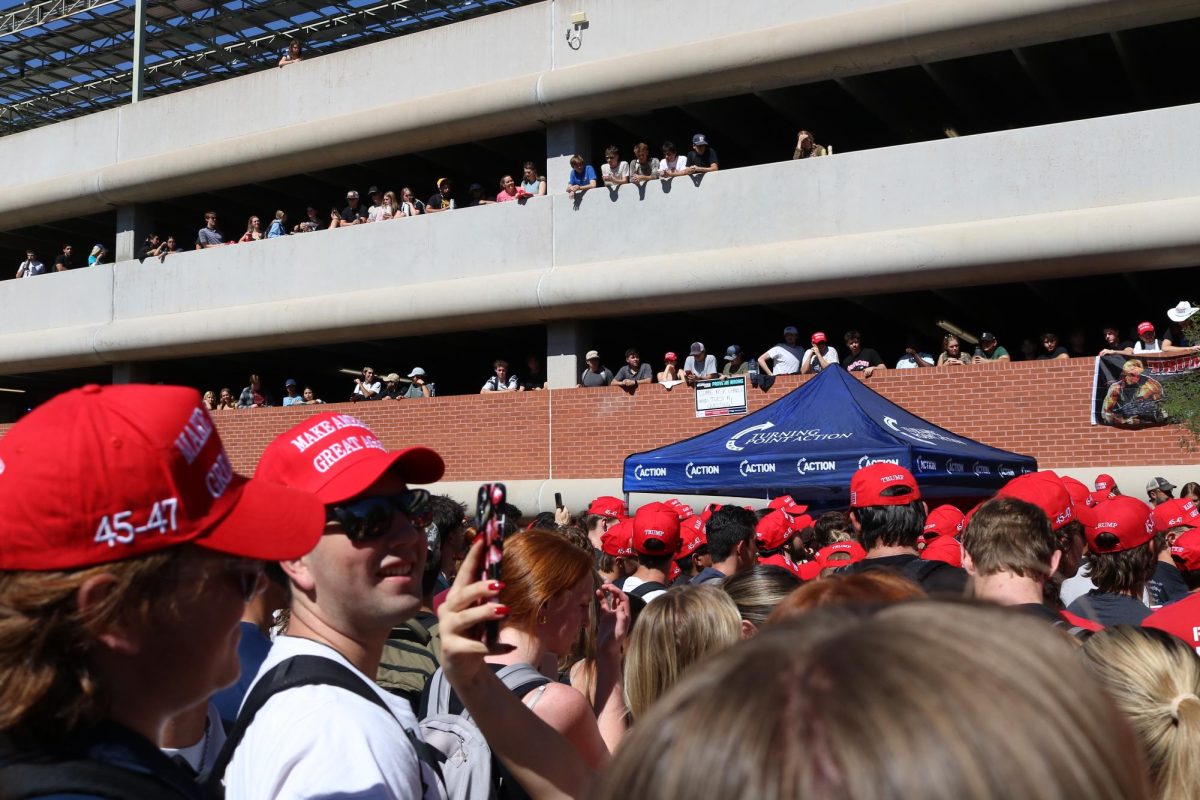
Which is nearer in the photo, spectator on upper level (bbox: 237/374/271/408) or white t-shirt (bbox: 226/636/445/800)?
white t-shirt (bbox: 226/636/445/800)

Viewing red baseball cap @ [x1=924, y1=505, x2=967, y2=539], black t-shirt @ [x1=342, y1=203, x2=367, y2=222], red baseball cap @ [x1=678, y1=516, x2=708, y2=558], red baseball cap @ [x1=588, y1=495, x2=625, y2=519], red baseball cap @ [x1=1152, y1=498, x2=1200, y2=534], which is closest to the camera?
red baseball cap @ [x1=1152, y1=498, x2=1200, y2=534]

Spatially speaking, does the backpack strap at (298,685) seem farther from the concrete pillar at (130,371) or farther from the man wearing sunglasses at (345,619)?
the concrete pillar at (130,371)

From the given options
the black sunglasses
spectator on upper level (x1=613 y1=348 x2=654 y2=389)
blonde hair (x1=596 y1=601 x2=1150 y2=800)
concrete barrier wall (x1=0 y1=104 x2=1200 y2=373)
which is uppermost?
concrete barrier wall (x1=0 y1=104 x2=1200 y2=373)

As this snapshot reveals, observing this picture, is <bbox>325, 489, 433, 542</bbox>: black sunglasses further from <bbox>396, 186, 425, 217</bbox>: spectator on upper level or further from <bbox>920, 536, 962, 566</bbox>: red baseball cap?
<bbox>396, 186, 425, 217</bbox>: spectator on upper level

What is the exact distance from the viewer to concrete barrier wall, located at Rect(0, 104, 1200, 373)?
14180mm

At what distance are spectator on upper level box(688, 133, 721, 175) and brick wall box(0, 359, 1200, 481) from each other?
10.4 feet

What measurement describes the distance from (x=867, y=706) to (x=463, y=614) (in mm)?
1464

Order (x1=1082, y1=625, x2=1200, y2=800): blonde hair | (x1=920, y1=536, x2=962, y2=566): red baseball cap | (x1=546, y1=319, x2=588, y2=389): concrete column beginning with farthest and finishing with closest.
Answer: (x1=546, y1=319, x2=588, y2=389): concrete column, (x1=920, y1=536, x2=962, y2=566): red baseball cap, (x1=1082, y1=625, x2=1200, y2=800): blonde hair

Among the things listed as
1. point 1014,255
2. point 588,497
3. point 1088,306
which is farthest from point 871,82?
point 588,497

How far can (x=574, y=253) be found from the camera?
17.8 m

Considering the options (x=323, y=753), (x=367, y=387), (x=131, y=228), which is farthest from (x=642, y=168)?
(x=323, y=753)

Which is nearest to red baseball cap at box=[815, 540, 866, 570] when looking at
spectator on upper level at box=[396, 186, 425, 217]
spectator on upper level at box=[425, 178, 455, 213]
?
spectator on upper level at box=[425, 178, 455, 213]

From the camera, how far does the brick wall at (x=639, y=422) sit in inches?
565

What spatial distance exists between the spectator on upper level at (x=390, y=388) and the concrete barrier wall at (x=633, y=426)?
674 millimetres
